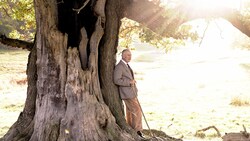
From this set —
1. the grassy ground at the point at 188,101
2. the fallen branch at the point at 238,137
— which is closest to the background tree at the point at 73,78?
the grassy ground at the point at 188,101

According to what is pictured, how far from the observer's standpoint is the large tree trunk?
9.66 metres

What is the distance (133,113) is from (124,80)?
0.97 m

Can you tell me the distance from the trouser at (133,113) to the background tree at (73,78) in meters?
0.28

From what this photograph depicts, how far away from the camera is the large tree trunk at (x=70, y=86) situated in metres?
9.66

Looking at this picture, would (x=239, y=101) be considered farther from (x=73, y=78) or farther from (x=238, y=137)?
(x=238, y=137)

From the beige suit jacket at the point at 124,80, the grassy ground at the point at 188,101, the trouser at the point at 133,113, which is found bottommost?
the grassy ground at the point at 188,101

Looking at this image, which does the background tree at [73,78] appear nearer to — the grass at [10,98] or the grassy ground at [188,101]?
the grassy ground at [188,101]

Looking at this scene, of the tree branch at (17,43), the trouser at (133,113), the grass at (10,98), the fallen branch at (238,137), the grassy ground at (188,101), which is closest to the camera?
the fallen branch at (238,137)

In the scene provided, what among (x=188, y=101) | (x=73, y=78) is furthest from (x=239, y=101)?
(x=73, y=78)

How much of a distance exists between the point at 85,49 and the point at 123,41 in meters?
8.57

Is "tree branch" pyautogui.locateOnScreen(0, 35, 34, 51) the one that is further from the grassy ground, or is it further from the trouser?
the grassy ground

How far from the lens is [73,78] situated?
9.77m

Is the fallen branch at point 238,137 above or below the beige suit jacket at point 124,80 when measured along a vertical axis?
below

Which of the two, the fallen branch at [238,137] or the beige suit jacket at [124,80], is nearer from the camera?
the fallen branch at [238,137]
